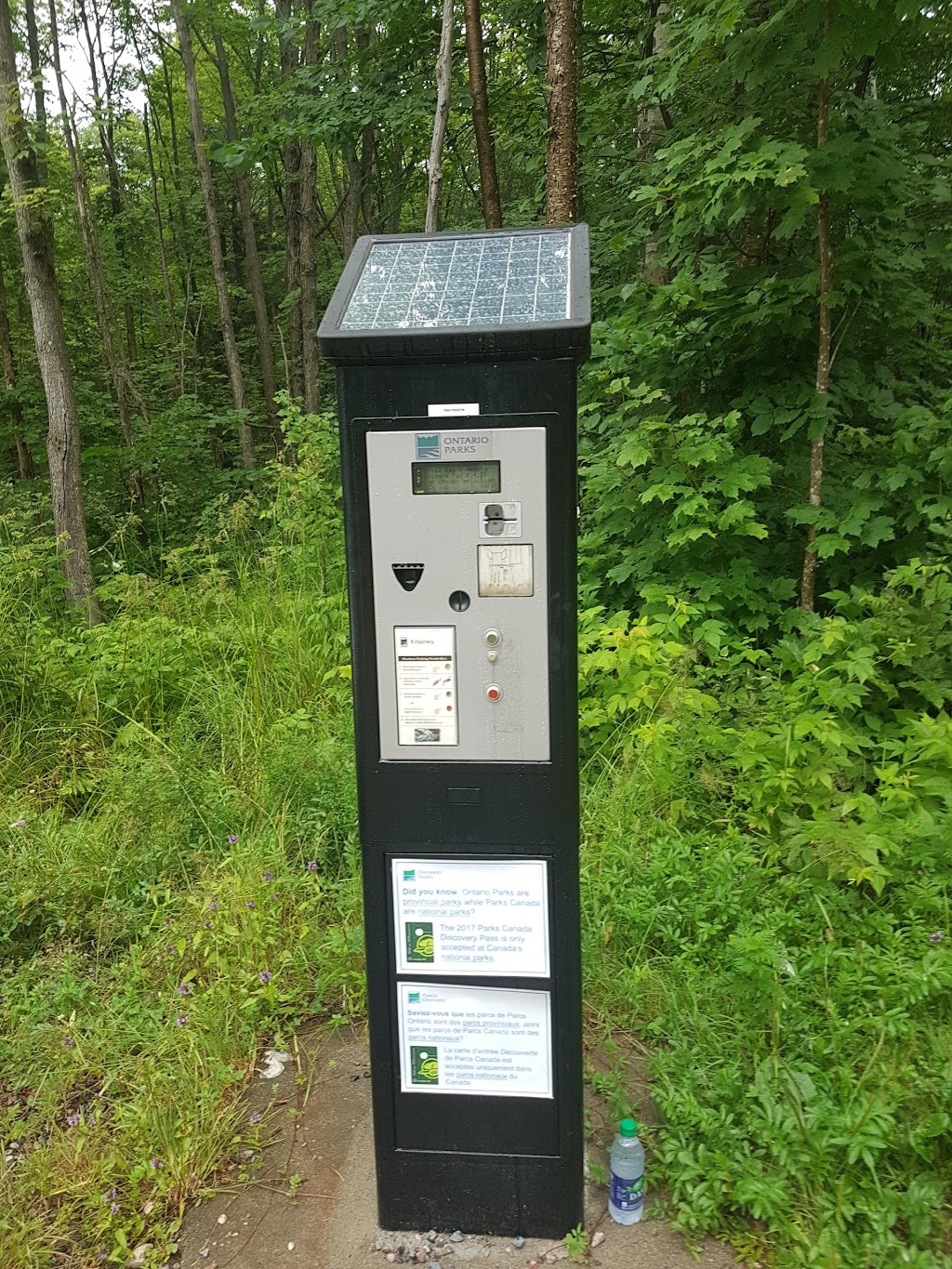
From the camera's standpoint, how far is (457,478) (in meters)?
1.76

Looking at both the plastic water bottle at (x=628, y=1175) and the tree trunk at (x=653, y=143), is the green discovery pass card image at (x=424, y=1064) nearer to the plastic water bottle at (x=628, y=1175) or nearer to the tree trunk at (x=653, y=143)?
the plastic water bottle at (x=628, y=1175)

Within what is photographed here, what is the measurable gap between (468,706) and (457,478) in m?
0.48

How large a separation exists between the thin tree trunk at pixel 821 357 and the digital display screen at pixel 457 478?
2928 millimetres

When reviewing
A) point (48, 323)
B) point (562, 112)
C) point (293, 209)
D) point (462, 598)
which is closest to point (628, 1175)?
point (462, 598)

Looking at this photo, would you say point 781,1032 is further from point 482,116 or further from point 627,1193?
point 482,116

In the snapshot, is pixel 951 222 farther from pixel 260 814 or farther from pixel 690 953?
pixel 260 814

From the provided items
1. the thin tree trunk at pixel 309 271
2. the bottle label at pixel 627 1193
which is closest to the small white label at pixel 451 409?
the bottle label at pixel 627 1193

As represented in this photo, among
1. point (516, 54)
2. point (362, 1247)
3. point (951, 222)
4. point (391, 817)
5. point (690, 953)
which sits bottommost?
point (362, 1247)

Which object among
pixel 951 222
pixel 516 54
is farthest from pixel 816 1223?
pixel 516 54

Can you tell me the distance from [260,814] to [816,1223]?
248 centimetres

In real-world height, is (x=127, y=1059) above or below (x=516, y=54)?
below

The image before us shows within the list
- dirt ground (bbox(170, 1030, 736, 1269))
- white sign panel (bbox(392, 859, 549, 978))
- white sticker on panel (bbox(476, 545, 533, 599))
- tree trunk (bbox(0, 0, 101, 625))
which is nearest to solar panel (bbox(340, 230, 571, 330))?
white sticker on panel (bbox(476, 545, 533, 599))

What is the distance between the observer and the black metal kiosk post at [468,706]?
1725 mm

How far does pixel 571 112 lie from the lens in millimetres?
4605
